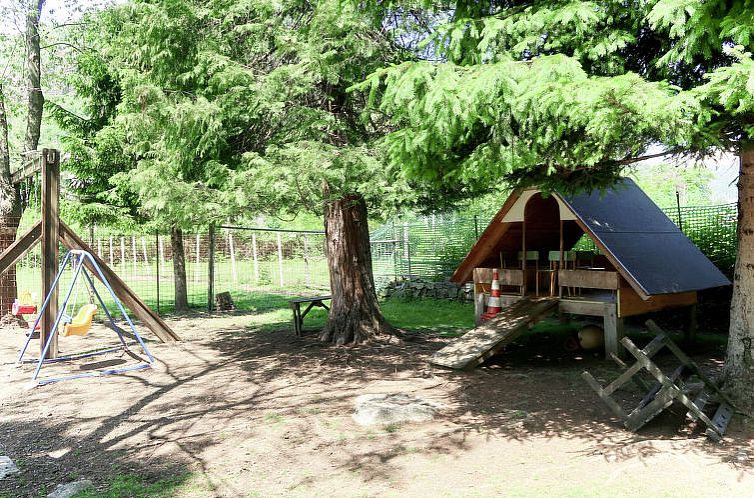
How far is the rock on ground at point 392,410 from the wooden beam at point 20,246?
5561 mm

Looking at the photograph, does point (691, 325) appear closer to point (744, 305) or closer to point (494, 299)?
point (494, 299)

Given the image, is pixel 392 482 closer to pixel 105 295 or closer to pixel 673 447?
pixel 673 447

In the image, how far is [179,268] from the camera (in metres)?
13.8

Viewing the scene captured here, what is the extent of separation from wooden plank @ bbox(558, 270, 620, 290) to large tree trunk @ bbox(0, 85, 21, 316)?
10.7 metres

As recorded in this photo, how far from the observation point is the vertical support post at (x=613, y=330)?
319 inches

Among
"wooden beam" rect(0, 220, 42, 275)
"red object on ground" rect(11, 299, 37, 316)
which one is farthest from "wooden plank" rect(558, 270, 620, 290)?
"red object on ground" rect(11, 299, 37, 316)

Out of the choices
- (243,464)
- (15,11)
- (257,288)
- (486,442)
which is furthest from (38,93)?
(486,442)

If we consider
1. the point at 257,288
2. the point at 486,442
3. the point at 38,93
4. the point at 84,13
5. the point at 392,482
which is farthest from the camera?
the point at 257,288

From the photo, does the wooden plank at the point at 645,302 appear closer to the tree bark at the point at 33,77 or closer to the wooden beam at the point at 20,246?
the wooden beam at the point at 20,246

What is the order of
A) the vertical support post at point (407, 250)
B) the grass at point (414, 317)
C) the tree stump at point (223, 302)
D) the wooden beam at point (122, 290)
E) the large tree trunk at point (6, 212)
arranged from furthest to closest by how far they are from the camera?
the vertical support post at point (407, 250) → the tree stump at point (223, 302) → the large tree trunk at point (6, 212) → the grass at point (414, 317) → the wooden beam at point (122, 290)

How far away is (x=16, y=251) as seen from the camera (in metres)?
8.59

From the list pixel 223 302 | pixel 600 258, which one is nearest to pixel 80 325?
pixel 223 302

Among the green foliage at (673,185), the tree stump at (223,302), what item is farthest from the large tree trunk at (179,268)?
the green foliage at (673,185)

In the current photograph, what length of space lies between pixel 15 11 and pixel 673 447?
14579 mm
